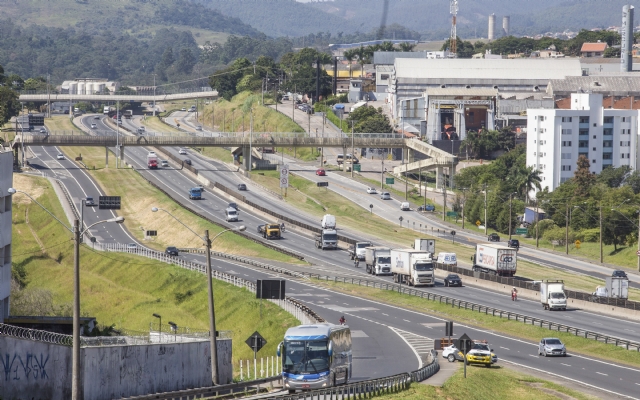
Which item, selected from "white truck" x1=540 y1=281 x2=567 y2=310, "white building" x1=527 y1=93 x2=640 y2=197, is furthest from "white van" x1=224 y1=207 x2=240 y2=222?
"white truck" x1=540 y1=281 x2=567 y2=310

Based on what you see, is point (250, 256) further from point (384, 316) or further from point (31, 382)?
point (31, 382)

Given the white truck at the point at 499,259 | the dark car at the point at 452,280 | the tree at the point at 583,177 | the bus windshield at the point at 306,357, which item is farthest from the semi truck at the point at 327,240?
the bus windshield at the point at 306,357

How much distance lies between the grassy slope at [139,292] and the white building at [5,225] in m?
19.5

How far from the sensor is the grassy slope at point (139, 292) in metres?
84.9

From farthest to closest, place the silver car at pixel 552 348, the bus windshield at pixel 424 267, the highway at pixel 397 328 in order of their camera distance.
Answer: the bus windshield at pixel 424 267
the silver car at pixel 552 348
the highway at pixel 397 328

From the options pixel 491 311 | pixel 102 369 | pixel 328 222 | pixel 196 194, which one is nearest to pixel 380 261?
pixel 491 311

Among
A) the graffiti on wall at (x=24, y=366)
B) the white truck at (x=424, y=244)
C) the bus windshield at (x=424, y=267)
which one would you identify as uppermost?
the graffiti on wall at (x=24, y=366)

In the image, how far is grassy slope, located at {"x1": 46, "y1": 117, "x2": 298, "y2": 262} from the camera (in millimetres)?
133750

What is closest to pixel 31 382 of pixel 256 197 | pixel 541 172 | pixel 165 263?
pixel 165 263

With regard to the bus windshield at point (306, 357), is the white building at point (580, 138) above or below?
above

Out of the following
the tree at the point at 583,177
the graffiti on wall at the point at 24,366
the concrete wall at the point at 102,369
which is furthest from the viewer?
the tree at the point at 583,177

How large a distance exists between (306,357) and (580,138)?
148089 millimetres

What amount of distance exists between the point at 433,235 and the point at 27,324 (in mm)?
89811

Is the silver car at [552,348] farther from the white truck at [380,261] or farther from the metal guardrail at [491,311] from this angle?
the white truck at [380,261]
